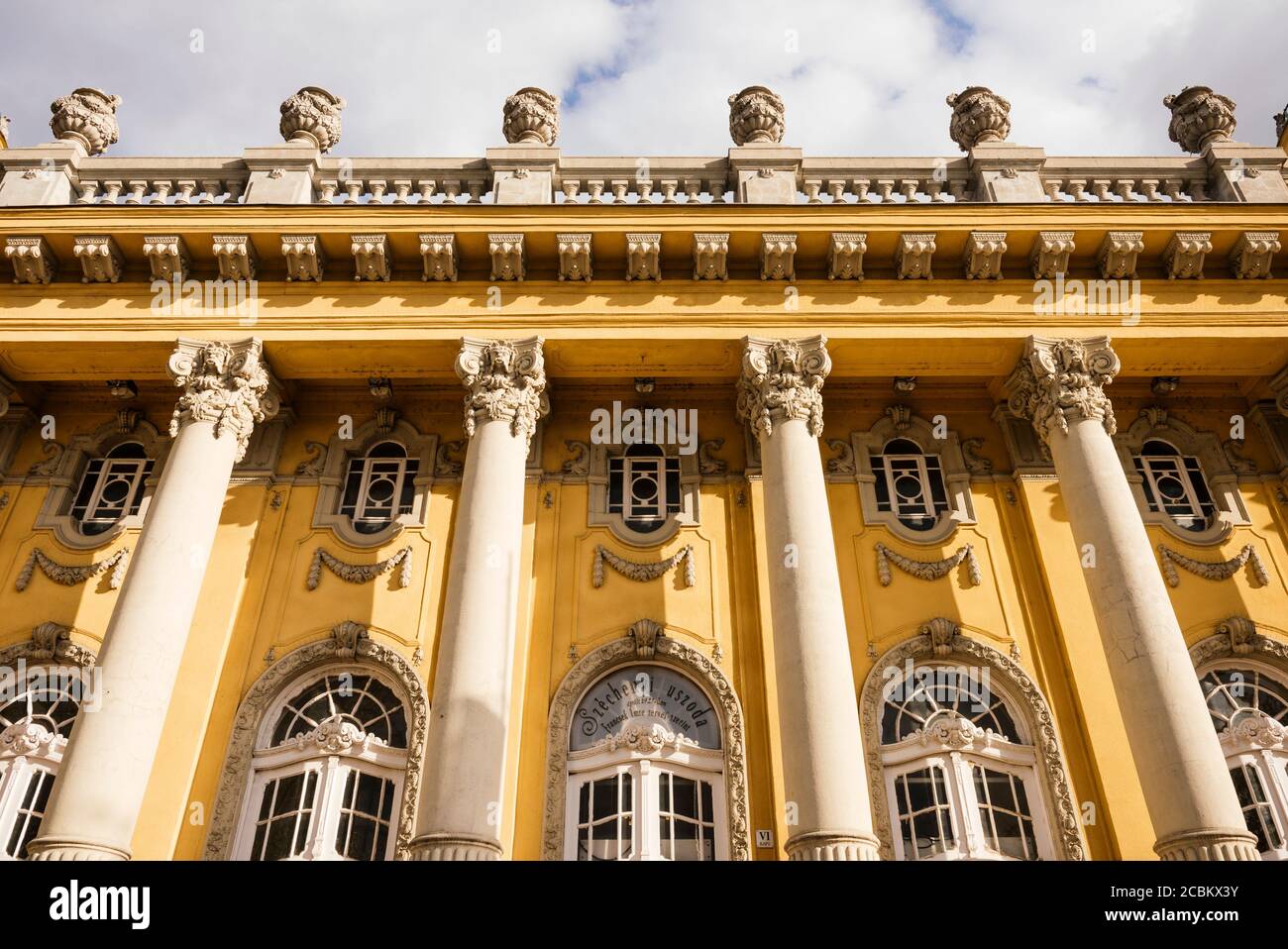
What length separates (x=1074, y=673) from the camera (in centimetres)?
1069

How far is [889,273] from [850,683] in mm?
5515

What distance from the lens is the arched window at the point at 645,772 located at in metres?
9.86

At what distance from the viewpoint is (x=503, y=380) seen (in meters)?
11.0

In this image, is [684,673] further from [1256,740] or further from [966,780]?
[1256,740]

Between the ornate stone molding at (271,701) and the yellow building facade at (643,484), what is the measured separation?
0.04 m

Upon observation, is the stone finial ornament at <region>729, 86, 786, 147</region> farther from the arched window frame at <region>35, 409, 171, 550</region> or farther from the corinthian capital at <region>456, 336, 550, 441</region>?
the arched window frame at <region>35, 409, 171, 550</region>

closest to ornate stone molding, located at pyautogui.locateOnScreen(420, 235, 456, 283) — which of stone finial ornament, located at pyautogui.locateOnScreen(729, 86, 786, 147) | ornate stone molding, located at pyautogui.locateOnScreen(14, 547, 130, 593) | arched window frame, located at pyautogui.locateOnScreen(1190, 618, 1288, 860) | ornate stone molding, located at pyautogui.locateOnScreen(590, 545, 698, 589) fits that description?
ornate stone molding, located at pyautogui.locateOnScreen(590, 545, 698, 589)

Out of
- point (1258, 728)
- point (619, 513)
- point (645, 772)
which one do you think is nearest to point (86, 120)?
point (619, 513)

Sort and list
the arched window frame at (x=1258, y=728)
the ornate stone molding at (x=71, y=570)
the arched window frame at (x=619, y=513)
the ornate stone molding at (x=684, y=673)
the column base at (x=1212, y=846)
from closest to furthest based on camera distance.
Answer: the column base at (x=1212, y=846), the ornate stone molding at (x=684, y=673), the arched window frame at (x=1258, y=728), the ornate stone molding at (x=71, y=570), the arched window frame at (x=619, y=513)

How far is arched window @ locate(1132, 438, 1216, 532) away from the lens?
480 inches

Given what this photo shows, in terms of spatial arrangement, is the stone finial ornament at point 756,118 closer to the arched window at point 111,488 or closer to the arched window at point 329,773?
the arched window at point 329,773

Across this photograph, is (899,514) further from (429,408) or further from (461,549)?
(429,408)

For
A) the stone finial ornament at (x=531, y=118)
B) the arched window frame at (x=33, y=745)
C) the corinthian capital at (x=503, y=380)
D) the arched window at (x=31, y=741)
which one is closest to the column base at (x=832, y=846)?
the corinthian capital at (x=503, y=380)
